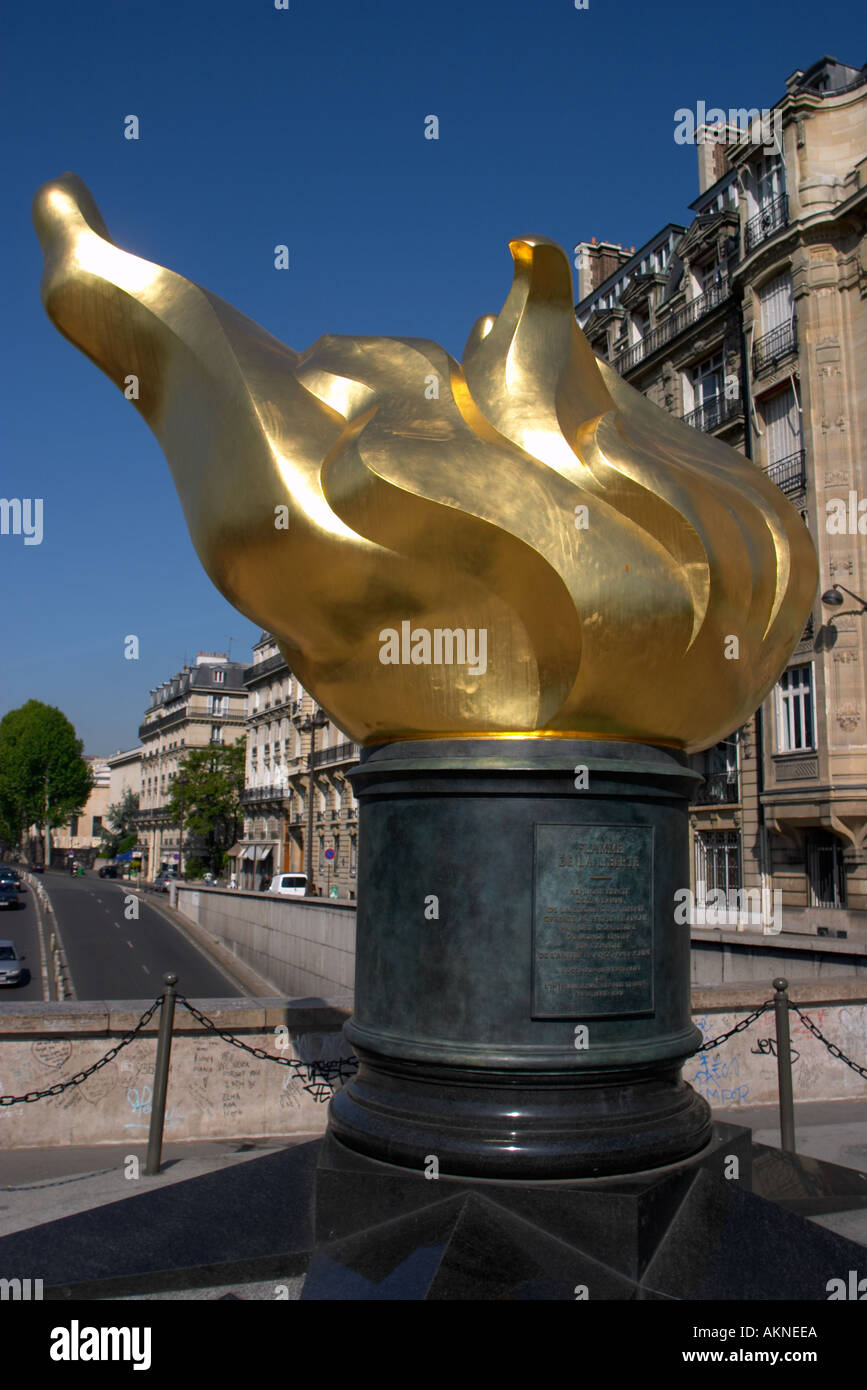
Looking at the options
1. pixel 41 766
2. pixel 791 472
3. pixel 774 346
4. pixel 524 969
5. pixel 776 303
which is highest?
pixel 776 303

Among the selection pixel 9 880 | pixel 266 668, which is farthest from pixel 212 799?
pixel 9 880

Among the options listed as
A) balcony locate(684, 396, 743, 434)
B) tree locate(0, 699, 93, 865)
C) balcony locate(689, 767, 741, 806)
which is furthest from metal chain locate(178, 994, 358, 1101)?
tree locate(0, 699, 93, 865)

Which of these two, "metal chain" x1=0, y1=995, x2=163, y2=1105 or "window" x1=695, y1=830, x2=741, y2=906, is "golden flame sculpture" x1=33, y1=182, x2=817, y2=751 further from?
"window" x1=695, y1=830, x2=741, y2=906

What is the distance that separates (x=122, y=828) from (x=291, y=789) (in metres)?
55.4

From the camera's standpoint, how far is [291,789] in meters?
60.3

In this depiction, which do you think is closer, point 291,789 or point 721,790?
point 721,790

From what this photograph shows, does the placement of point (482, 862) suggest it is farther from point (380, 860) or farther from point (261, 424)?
point (261, 424)

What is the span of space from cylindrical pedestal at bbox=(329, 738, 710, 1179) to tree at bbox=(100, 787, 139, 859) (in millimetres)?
105201

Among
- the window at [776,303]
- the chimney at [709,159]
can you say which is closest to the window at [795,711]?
the window at [776,303]

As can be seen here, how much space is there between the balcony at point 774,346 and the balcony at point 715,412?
1.55m

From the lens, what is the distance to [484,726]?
4.24m

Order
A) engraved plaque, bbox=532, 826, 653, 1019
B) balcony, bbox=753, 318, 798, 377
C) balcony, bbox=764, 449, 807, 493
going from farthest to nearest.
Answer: balcony, bbox=753, 318, 798, 377
balcony, bbox=764, 449, 807, 493
engraved plaque, bbox=532, 826, 653, 1019

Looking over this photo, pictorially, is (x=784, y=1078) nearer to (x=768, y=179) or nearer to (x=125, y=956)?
(x=768, y=179)

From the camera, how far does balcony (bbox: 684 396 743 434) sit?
1110 inches
